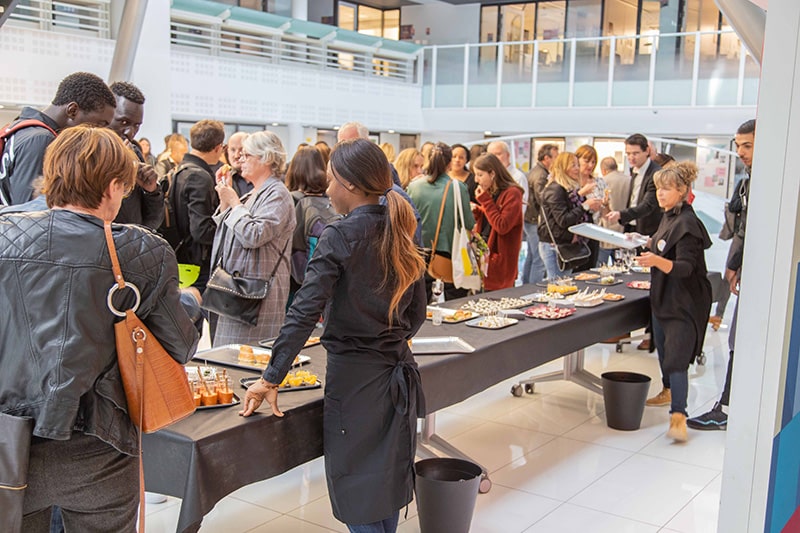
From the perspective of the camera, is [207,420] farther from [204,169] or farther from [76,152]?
[204,169]

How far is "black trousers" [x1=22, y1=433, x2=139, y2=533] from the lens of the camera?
1971mm

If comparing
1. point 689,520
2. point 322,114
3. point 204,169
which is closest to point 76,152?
point 204,169

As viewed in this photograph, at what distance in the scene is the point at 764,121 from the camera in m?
1.75

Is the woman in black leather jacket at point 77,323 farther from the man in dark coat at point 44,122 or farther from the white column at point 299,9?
the white column at point 299,9

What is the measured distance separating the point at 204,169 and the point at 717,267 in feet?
22.3

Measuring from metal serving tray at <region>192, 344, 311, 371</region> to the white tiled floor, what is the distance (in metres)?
0.78

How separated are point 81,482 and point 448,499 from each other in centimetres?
160

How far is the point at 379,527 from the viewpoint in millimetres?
2725

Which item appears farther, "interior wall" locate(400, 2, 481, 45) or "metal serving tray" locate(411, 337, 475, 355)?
"interior wall" locate(400, 2, 481, 45)

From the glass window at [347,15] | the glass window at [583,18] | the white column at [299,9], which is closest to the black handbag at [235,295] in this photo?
the white column at [299,9]

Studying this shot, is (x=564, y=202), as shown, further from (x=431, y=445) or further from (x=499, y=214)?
(x=431, y=445)

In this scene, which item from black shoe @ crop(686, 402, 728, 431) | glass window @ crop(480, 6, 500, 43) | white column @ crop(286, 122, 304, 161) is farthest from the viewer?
glass window @ crop(480, 6, 500, 43)

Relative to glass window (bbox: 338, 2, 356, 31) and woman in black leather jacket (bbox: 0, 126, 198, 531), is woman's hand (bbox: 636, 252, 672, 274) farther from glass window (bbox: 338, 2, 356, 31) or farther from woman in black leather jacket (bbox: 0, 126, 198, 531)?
glass window (bbox: 338, 2, 356, 31)

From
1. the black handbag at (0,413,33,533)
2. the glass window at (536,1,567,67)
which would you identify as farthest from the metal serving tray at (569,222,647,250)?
the glass window at (536,1,567,67)
